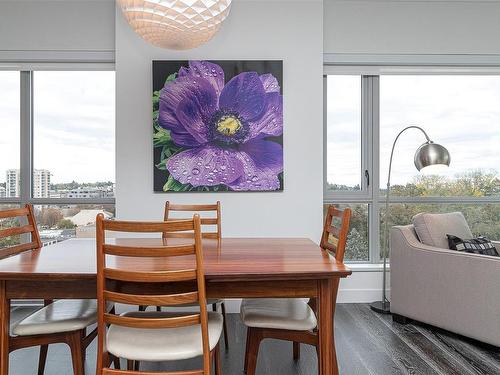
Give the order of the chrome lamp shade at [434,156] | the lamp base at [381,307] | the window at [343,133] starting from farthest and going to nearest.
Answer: the window at [343,133], the lamp base at [381,307], the chrome lamp shade at [434,156]

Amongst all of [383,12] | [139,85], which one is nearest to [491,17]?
[383,12]

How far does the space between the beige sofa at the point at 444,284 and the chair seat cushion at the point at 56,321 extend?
2236 millimetres

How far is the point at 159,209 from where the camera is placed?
3264 millimetres

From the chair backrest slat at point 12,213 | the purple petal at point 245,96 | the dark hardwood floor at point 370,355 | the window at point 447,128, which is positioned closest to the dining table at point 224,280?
the chair backrest slat at point 12,213

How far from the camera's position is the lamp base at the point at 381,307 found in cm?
313

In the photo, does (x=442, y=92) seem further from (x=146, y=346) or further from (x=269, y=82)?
(x=146, y=346)

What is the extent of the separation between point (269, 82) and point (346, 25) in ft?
3.30

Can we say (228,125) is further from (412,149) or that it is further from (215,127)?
(412,149)

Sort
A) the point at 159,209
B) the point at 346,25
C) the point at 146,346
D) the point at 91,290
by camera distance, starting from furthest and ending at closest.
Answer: the point at 346,25, the point at 159,209, the point at 91,290, the point at 146,346

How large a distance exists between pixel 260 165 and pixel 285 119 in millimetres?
468

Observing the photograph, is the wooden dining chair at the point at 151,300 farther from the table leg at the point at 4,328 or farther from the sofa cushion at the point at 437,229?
the sofa cushion at the point at 437,229

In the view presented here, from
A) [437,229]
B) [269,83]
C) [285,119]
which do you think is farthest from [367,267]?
[269,83]

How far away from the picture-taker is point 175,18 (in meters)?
1.71

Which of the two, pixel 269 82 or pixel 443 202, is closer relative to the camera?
pixel 269 82
